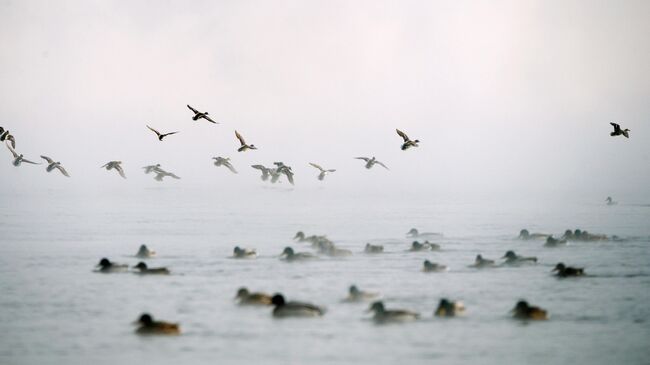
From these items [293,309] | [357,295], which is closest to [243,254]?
[357,295]

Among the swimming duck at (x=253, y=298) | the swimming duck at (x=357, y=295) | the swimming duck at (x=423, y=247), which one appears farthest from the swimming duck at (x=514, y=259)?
the swimming duck at (x=253, y=298)

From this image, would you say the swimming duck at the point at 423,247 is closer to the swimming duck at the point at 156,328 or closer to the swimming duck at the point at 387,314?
the swimming duck at the point at 387,314

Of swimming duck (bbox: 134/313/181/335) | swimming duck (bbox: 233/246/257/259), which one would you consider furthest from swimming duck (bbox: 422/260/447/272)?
swimming duck (bbox: 134/313/181/335)

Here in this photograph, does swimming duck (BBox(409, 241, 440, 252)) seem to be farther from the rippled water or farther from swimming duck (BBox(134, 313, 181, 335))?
swimming duck (BBox(134, 313, 181, 335))

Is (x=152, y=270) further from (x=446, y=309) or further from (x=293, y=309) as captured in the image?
(x=446, y=309)

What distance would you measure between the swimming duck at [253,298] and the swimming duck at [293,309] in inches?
45.4

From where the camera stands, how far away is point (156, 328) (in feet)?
87.6

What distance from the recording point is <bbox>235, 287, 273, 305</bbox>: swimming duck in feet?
99.1

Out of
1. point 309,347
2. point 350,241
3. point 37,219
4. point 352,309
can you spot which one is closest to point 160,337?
point 309,347

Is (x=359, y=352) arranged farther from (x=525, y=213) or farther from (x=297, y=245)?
(x=525, y=213)

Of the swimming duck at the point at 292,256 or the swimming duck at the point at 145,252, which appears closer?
the swimming duck at the point at 292,256

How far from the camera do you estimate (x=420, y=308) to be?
3008 centimetres

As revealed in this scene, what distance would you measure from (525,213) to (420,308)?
5410 cm

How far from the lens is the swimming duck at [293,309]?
1129 inches
